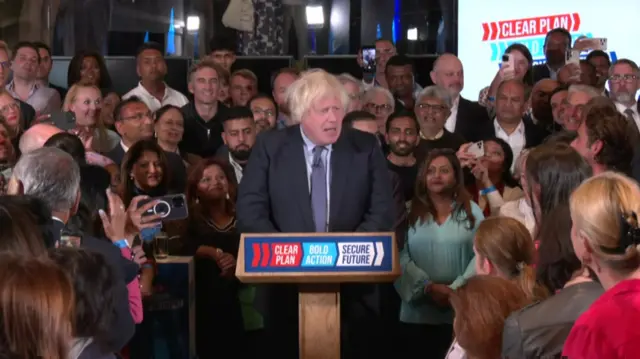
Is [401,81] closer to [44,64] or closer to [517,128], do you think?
[517,128]

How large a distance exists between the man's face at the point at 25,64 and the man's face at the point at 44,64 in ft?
0.32

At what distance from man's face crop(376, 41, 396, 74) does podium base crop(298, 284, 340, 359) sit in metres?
4.46

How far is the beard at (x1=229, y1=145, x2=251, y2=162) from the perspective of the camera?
6.12 meters

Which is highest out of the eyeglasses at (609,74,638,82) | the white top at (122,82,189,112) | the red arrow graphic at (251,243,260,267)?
the eyeglasses at (609,74,638,82)

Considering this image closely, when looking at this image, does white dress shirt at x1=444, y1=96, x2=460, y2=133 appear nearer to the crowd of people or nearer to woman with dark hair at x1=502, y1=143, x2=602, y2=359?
the crowd of people

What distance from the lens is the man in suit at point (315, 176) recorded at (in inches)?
174

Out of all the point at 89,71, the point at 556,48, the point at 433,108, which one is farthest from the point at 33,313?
the point at 556,48

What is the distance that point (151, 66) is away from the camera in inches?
291

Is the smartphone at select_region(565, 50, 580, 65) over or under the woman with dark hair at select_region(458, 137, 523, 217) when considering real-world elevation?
over

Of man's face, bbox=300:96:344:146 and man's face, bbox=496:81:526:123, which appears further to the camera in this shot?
man's face, bbox=496:81:526:123

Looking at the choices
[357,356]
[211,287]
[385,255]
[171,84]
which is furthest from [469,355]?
[171,84]

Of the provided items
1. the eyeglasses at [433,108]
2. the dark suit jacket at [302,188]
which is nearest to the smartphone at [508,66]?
the eyeglasses at [433,108]

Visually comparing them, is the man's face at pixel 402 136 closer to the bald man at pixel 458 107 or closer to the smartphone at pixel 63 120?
the bald man at pixel 458 107

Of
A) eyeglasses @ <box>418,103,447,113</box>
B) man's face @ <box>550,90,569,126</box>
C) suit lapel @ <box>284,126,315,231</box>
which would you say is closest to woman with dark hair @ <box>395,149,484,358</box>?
suit lapel @ <box>284,126,315,231</box>
